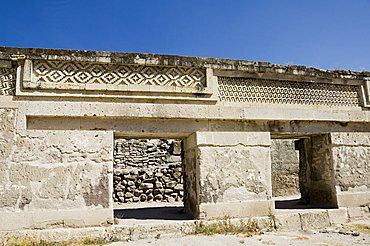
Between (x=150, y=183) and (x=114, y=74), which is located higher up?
(x=114, y=74)

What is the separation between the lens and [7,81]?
189 inches

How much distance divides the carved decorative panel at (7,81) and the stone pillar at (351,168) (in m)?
5.75

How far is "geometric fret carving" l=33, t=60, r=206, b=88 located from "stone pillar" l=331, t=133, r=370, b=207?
300 centimetres

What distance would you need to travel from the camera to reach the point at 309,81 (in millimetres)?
6113

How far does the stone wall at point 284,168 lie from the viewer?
1148 centimetres

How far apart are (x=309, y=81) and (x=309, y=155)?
1.64 m

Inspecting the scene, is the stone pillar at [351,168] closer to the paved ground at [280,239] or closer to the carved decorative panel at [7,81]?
the paved ground at [280,239]

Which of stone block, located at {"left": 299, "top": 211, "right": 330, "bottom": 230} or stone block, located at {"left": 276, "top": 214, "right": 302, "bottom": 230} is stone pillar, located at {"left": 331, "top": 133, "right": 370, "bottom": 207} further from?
stone block, located at {"left": 276, "top": 214, "right": 302, "bottom": 230}

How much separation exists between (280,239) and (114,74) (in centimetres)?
365

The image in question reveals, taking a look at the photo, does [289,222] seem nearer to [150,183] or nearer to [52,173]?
[52,173]

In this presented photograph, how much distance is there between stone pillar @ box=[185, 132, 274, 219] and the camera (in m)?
5.13

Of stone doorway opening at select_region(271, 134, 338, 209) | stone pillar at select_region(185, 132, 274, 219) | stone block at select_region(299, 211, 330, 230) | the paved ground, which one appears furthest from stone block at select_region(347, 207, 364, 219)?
stone pillar at select_region(185, 132, 274, 219)

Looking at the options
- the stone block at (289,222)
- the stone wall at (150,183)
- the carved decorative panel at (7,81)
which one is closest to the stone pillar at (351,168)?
the stone block at (289,222)

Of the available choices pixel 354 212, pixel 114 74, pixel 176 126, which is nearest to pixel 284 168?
pixel 354 212
